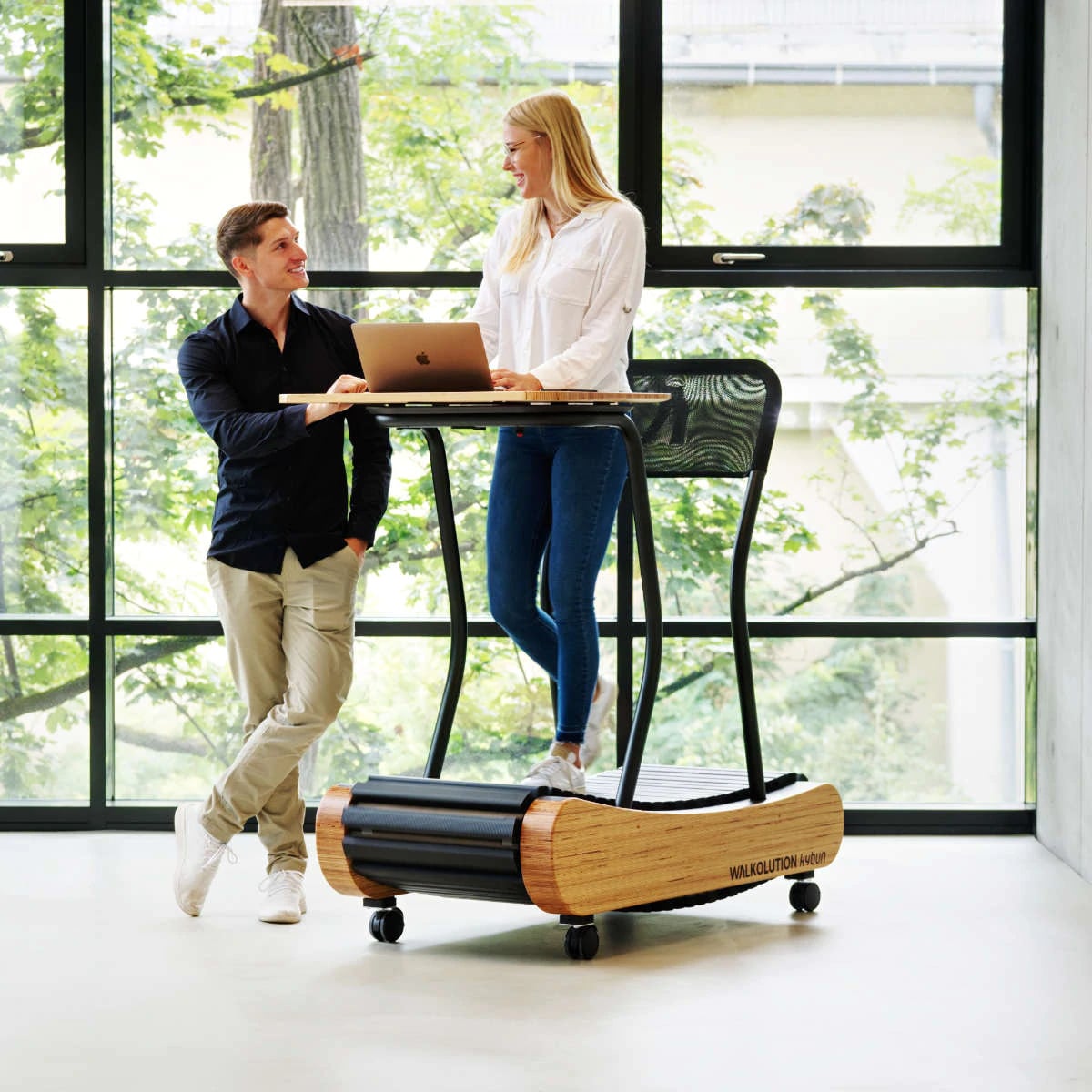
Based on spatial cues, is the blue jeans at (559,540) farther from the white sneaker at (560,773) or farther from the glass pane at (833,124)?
the glass pane at (833,124)

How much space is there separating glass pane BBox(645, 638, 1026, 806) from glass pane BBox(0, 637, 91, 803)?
1.57 meters

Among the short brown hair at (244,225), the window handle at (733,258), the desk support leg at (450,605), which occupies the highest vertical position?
the window handle at (733,258)

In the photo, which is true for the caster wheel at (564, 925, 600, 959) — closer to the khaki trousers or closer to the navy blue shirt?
the khaki trousers

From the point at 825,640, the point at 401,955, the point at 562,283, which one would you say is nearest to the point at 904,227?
the point at 825,640

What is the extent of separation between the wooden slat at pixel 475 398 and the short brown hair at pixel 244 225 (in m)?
0.71

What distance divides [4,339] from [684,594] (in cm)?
199

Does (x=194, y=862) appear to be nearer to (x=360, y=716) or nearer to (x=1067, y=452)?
(x=360, y=716)

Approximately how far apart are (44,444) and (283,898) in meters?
1.68

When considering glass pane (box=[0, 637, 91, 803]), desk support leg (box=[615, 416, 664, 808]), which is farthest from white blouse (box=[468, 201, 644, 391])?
glass pane (box=[0, 637, 91, 803])

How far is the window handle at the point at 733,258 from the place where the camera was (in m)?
4.46

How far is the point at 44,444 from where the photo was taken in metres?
4.52

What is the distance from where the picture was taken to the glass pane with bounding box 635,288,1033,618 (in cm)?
449

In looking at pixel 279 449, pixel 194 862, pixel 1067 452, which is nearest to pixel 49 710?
pixel 194 862

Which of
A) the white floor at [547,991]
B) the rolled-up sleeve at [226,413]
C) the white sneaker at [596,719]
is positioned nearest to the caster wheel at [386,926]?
the white floor at [547,991]
